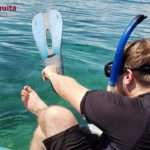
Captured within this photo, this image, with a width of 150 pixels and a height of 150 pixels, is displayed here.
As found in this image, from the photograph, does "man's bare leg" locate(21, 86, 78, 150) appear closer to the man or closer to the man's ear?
the man

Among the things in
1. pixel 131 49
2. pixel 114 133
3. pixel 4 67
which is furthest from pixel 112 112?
pixel 4 67

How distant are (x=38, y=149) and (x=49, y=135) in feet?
0.58

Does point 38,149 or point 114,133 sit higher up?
point 114,133

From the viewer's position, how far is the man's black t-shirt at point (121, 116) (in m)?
2.00

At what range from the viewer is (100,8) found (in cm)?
941

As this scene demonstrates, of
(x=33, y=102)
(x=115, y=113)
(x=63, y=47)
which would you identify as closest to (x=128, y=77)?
(x=115, y=113)

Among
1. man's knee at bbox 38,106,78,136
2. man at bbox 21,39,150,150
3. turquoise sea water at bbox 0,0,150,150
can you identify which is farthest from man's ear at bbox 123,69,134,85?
turquoise sea water at bbox 0,0,150,150

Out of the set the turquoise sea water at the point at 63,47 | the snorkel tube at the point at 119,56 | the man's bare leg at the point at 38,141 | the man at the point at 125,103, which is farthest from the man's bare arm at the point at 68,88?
the turquoise sea water at the point at 63,47

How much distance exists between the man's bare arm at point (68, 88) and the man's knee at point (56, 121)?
0.18 meters

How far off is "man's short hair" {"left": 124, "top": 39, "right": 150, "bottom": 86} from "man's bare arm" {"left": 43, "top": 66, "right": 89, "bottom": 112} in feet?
0.73

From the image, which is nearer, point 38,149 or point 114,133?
point 114,133

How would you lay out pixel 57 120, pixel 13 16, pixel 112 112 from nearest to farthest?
pixel 112 112 → pixel 57 120 → pixel 13 16

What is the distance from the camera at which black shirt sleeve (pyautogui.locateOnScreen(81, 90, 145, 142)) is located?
201cm

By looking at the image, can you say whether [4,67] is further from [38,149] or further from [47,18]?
[38,149]
